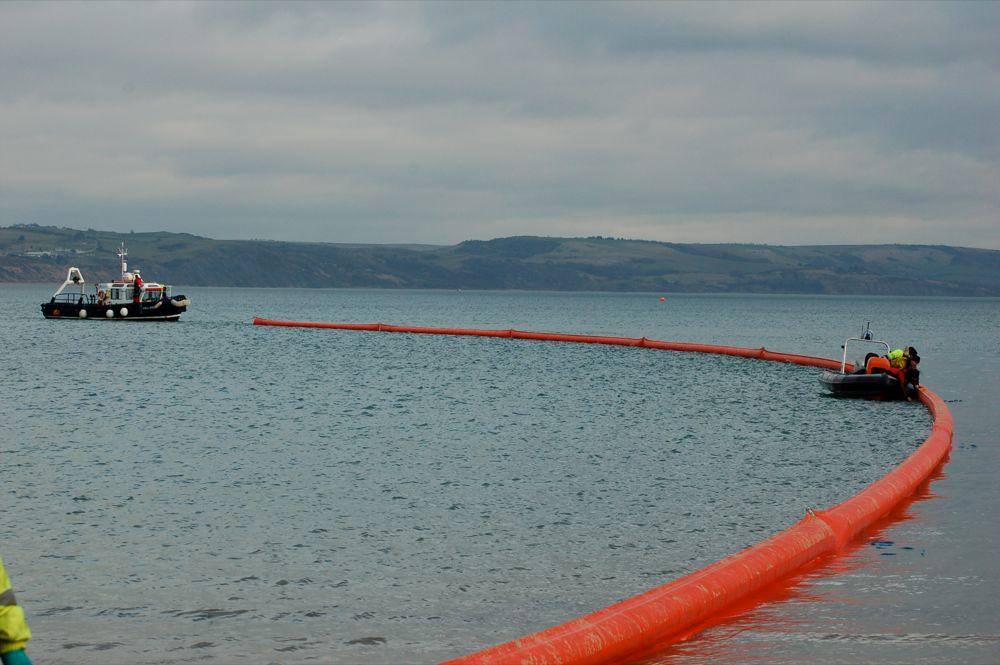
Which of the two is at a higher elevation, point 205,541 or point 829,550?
point 829,550

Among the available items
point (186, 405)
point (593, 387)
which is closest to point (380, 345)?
point (593, 387)

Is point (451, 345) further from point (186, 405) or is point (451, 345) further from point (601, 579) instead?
point (601, 579)

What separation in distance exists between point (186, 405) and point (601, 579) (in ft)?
99.0

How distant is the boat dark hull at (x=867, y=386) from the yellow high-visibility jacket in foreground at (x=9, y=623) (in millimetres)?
40752

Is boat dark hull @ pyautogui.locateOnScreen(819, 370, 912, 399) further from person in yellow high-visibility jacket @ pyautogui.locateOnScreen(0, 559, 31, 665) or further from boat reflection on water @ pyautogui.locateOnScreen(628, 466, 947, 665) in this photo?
person in yellow high-visibility jacket @ pyautogui.locateOnScreen(0, 559, 31, 665)

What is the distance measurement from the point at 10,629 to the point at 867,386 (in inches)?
1619

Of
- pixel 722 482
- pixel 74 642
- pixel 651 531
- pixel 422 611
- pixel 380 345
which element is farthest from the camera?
pixel 380 345

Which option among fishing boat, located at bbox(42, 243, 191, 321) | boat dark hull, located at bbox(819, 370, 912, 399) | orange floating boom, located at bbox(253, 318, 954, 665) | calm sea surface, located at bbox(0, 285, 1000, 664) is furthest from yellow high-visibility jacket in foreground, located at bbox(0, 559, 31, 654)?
fishing boat, located at bbox(42, 243, 191, 321)

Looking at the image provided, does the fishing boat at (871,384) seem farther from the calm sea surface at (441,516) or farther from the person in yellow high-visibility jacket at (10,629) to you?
the person in yellow high-visibility jacket at (10,629)

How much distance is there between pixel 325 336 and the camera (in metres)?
104

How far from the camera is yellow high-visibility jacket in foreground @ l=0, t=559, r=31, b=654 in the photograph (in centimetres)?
611

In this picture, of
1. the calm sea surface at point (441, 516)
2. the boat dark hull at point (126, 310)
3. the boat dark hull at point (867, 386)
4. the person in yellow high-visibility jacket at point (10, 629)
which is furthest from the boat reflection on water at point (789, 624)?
the boat dark hull at point (126, 310)

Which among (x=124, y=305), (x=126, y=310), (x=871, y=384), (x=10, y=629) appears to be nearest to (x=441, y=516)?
(x=10, y=629)

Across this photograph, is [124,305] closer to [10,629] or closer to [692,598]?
[692,598]
